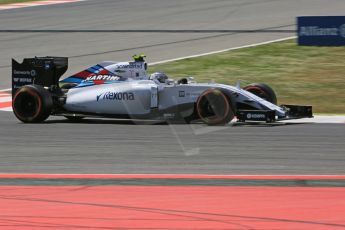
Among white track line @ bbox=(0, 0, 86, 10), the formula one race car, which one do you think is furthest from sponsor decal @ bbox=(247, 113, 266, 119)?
white track line @ bbox=(0, 0, 86, 10)

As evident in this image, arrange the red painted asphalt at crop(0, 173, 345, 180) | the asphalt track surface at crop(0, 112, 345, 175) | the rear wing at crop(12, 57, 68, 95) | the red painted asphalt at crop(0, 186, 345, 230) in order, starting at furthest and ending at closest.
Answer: the rear wing at crop(12, 57, 68, 95)
the asphalt track surface at crop(0, 112, 345, 175)
the red painted asphalt at crop(0, 173, 345, 180)
the red painted asphalt at crop(0, 186, 345, 230)

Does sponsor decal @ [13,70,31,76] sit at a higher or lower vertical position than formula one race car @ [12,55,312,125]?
higher

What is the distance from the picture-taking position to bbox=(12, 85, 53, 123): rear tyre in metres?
16.2

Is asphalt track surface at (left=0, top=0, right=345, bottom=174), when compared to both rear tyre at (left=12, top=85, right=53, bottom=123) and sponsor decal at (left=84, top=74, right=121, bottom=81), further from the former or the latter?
sponsor decal at (left=84, top=74, right=121, bottom=81)

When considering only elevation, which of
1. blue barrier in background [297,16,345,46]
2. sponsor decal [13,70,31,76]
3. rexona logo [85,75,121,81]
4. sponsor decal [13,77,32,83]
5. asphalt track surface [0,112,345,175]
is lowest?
asphalt track surface [0,112,345,175]

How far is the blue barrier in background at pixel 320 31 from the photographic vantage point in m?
24.1

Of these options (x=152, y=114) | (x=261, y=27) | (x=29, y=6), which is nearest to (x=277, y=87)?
(x=152, y=114)

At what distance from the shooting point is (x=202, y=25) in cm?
3153

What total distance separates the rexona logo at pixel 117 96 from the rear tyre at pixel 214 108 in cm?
121

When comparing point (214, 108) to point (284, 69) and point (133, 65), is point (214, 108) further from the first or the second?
point (284, 69)

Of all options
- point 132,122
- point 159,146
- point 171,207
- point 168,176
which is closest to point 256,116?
point 132,122

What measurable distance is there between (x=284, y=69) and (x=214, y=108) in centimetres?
876

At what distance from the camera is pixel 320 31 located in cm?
2508

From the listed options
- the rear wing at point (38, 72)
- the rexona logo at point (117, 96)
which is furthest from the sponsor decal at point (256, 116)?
the rear wing at point (38, 72)
